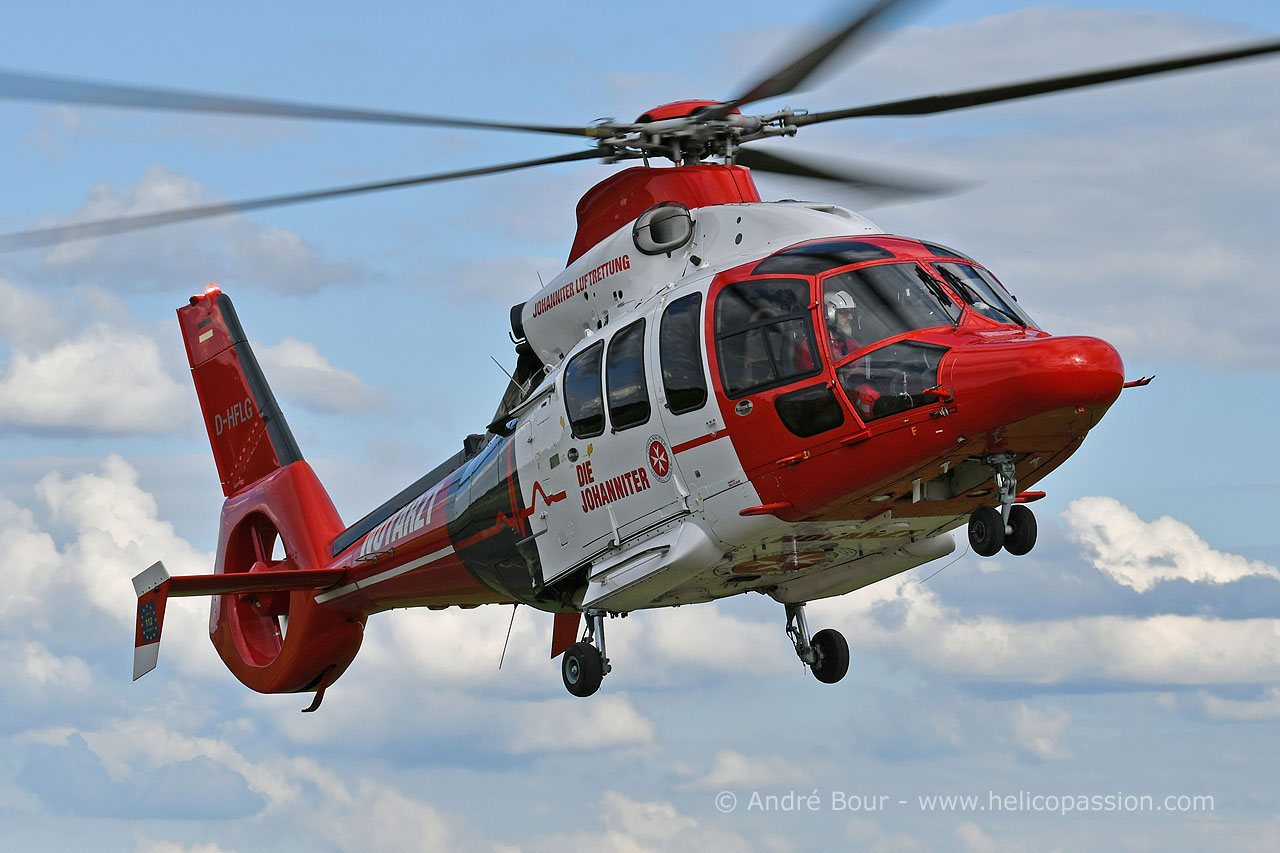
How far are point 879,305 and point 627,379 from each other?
2.63 m

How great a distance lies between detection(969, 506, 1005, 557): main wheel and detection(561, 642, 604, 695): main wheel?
14.4ft

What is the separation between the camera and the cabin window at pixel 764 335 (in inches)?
501

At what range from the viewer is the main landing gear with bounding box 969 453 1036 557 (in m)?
12.2

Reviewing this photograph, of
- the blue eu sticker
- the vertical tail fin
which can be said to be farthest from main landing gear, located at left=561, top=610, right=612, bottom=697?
the vertical tail fin

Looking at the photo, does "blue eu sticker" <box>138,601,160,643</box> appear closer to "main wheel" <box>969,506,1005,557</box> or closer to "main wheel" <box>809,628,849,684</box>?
"main wheel" <box>809,628,849,684</box>

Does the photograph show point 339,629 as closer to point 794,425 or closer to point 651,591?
point 651,591

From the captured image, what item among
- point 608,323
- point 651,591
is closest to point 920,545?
point 651,591

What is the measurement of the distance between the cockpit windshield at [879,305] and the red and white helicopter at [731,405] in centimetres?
2

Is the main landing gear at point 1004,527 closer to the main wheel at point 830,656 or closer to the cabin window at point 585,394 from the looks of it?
the cabin window at point 585,394

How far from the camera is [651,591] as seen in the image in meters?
14.3

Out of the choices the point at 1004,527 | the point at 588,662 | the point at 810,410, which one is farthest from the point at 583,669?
the point at 1004,527

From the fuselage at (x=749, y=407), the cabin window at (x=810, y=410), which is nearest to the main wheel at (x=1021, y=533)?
the fuselage at (x=749, y=407)

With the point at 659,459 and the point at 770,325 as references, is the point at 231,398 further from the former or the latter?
the point at 770,325

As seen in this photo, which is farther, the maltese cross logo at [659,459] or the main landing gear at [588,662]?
the main landing gear at [588,662]
